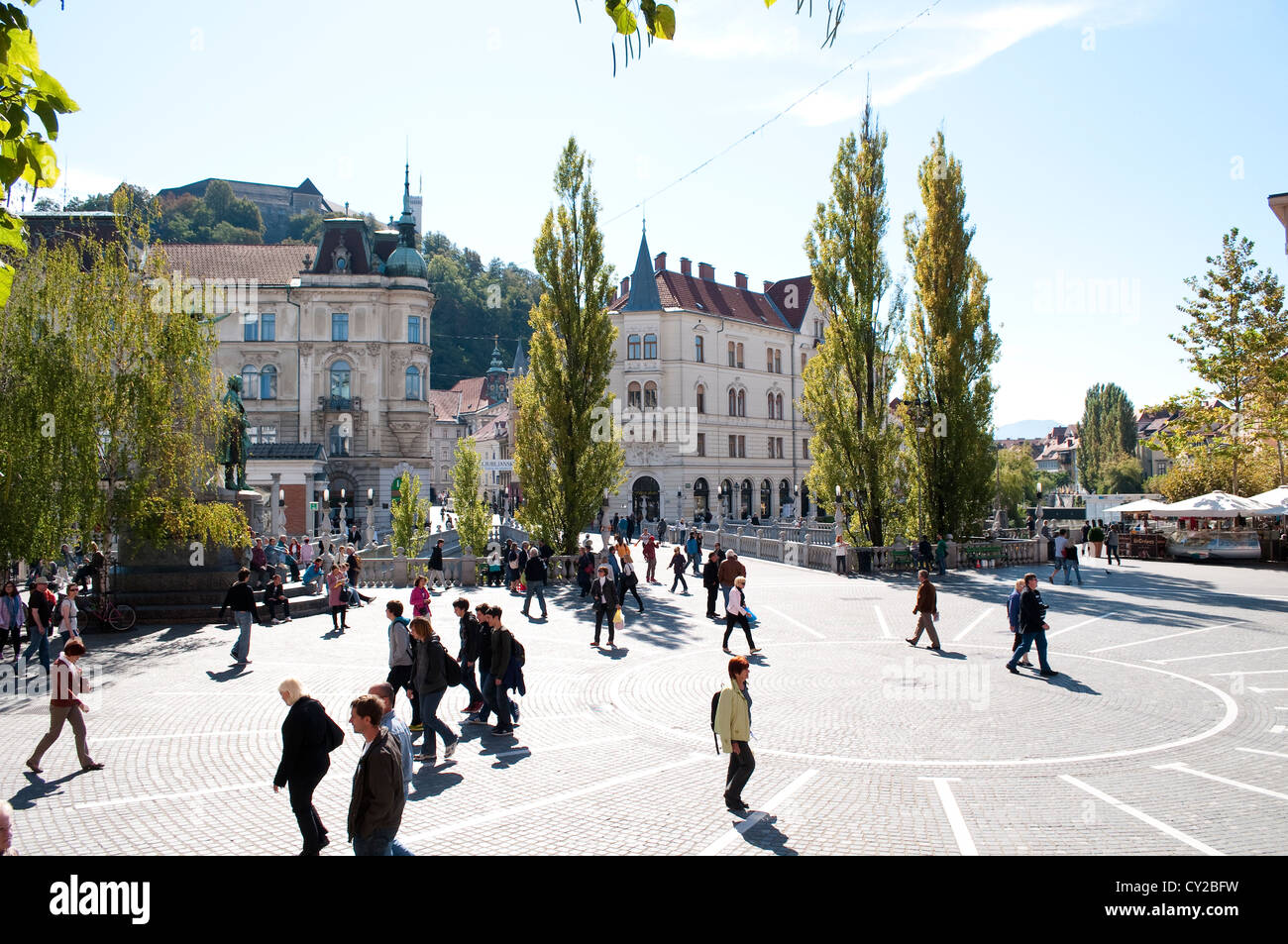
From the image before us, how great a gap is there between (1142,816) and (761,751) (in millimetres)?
3619

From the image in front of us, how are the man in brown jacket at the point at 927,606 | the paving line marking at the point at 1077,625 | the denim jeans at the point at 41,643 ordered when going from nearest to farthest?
the denim jeans at the point at 41,643
the man in brown jacket at the point at 927,606
the paving line marking at the point at 1077,625

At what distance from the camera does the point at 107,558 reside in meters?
19.4

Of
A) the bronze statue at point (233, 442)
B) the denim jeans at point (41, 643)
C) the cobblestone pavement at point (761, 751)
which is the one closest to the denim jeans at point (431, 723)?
the cobblestone pavement at point (761, 751)

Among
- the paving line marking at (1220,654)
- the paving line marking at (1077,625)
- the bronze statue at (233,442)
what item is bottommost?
the paving line marking at (1220,654)

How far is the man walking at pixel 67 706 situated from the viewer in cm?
843

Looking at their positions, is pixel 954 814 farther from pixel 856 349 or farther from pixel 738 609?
pixel 856 349

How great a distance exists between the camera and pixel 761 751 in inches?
360

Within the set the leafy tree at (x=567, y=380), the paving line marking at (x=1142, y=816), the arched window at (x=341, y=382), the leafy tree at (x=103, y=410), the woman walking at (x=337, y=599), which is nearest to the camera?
the paving line marking at (x=1142, y=816)

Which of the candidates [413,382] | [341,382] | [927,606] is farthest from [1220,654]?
[341,382]

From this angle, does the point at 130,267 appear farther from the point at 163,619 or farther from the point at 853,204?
the point at 853,204

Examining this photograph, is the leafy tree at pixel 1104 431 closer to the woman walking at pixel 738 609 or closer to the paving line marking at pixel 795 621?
the paving line marking at pixel 795 621

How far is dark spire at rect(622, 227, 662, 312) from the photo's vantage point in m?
54.2

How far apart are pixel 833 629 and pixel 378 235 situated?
52537 mm

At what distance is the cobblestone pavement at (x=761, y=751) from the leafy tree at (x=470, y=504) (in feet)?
40.3
